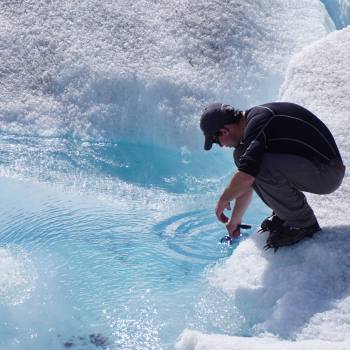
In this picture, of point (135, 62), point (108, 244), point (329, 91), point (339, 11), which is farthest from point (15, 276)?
point (339, 11)

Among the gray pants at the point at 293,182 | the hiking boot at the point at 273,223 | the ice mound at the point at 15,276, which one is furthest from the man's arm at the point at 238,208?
the ice mound at the point at 15,276

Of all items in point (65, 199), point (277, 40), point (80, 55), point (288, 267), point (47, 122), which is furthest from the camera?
point (277, 40)

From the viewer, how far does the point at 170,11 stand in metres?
7.83

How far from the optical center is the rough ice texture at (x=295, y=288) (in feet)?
9.57

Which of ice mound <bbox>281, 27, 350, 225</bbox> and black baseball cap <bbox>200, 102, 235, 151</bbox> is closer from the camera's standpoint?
black baseball cap <bbox>200, 102, 235, 151</bbox>

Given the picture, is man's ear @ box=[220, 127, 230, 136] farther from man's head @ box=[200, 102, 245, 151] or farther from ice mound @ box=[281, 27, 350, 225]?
ice mound @ box=[281, 27, 350, 225]

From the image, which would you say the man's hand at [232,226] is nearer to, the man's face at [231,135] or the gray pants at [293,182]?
the gray pants at [293,182]

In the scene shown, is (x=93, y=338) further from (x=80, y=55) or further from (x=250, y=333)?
(x=80, y=55)

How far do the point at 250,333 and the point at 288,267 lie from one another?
1.69 feet

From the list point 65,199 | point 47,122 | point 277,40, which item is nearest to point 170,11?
point 277,40

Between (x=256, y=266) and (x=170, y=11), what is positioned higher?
(x=170, y=11)

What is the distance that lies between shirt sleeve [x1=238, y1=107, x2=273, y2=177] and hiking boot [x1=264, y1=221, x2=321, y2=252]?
2.05ft

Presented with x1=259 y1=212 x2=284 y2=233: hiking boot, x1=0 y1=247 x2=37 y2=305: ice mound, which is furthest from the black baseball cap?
x1=0 y1=247 x2=37 y2=305: ice mound

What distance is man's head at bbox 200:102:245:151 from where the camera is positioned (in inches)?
A: 131
